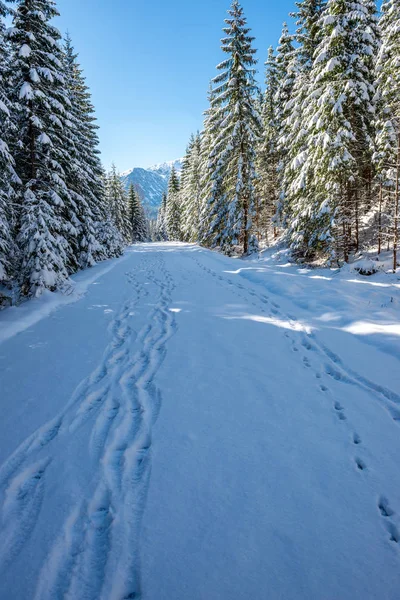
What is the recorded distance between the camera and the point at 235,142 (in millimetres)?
19797

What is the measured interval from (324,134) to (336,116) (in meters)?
0.91

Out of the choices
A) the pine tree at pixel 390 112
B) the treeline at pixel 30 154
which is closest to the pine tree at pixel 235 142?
the pine tree at pixel 390 112

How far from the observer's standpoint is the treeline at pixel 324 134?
12.4 meters

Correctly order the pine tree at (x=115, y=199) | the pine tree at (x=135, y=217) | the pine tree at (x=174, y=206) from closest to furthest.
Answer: the pine tree at (x=115, y=199)
the pine tree at (x=174, y=206)
the pine tree at (x=135, y=217)

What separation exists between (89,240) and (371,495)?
676 inches

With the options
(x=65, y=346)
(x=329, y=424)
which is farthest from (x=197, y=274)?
(x=329, y=424)

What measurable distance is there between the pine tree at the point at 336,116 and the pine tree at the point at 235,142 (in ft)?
18.3

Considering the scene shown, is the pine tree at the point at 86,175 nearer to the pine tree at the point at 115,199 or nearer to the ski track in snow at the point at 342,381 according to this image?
the ski track in snow at the point at 342,381

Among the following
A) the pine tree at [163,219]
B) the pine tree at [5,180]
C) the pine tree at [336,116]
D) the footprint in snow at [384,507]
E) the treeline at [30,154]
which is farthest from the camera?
the pine tree at [163,219]

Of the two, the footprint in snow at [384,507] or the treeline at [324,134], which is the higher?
the treeline at [324,134]

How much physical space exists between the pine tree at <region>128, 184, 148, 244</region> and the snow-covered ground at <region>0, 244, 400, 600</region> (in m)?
55.0

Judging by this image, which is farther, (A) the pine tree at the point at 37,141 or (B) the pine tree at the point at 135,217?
(B) the pine tree at the point at 135,217

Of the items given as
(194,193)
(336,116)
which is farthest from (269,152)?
(336,116)

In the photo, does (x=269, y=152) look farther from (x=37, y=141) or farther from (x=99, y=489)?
(x=99, y=489)
